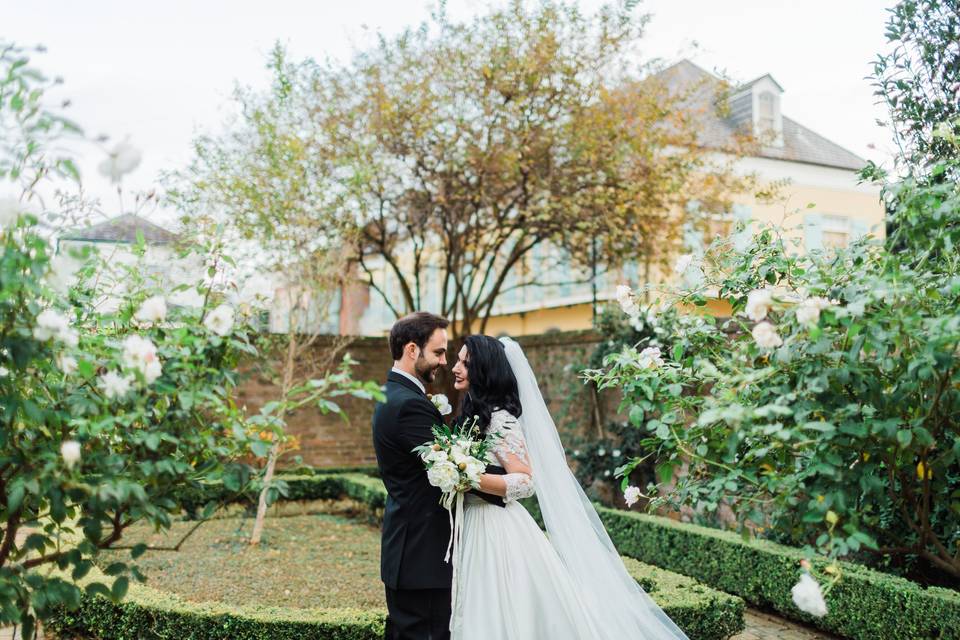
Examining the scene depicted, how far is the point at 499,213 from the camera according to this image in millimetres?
11188

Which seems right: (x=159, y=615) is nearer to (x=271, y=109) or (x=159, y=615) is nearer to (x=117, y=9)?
(x=117, y=9)

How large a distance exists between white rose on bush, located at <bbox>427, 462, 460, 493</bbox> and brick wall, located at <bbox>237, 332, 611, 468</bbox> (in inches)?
256

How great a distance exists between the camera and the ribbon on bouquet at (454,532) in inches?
146

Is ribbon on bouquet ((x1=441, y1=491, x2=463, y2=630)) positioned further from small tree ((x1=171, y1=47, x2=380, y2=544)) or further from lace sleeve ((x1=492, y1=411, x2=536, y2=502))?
small tree ((x1=171, y1=47, x2=380, y2=544))

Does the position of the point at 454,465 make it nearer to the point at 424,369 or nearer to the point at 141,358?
the point at 424,369

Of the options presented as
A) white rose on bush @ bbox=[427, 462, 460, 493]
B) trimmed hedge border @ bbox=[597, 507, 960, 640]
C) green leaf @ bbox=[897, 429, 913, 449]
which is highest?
green leaf @ bbox=[897, 429, 913, 449]

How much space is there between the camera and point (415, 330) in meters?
3.93

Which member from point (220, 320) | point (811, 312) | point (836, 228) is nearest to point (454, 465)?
point (220, 320)

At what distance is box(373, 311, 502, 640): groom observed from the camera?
3705 mm

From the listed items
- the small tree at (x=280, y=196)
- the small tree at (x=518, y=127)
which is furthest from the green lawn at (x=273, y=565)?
the small tree at (x=518, y=127)

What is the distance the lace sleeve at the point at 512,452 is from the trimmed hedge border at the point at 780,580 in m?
2.72

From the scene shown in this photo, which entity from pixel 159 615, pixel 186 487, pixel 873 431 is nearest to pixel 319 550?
pixel 159 615

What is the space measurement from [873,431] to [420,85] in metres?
8.69

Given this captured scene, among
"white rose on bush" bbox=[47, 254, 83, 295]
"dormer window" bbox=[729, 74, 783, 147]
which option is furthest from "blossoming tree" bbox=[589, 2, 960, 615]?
"dormer window" bbox=[729, 74, 783, 147]
